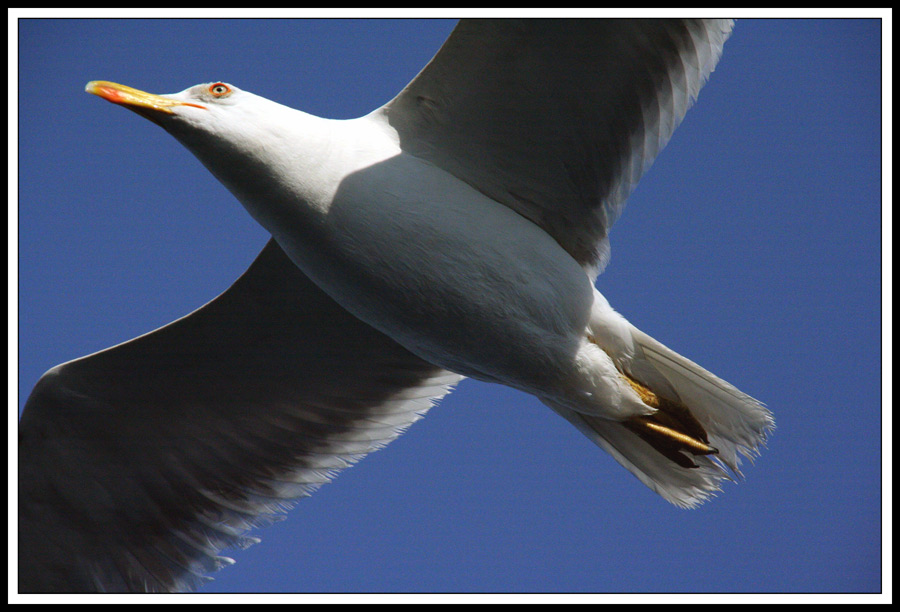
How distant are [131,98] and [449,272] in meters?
1.30

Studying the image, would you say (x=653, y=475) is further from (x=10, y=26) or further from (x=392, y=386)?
(x=10, y=26)

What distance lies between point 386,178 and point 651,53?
1120 mm

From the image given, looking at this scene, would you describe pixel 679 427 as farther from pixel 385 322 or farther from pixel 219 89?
pixel 219 89

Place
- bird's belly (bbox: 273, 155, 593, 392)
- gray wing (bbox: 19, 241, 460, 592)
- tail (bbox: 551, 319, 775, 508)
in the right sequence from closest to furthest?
bird's belly (bbox: 273, 155, 593, 392)
tail (bbox: 551, 319, 775, 508)
gray wing (bbox: 19, 241, 460, 592)

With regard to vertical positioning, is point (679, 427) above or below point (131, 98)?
below

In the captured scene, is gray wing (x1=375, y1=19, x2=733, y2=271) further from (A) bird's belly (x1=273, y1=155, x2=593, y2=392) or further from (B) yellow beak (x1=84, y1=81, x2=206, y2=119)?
(B) yellow beak (x1=84, y1=81, x2=206, y2=119)

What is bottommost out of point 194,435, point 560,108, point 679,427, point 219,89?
point 194,435

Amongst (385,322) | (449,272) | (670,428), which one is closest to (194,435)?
(385,322)

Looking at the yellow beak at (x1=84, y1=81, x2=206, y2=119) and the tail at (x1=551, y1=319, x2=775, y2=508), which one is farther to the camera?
the tail at (x1=551, y1=319, x2=775, y2=508)

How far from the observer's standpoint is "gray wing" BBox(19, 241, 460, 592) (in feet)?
14.9

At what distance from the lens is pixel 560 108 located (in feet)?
12.3

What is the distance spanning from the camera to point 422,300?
3629 mm

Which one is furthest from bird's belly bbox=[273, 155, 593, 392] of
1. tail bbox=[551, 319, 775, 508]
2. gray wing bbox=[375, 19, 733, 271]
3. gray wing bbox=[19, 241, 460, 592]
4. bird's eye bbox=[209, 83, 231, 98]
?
gray wing bbox=[19, 241, 460, 592]

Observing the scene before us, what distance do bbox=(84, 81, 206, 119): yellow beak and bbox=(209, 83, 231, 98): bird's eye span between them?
0.16m
